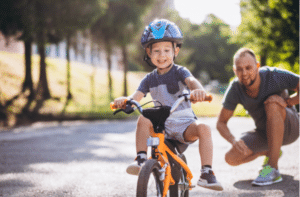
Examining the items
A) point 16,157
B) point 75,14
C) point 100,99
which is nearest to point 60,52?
point 100,99

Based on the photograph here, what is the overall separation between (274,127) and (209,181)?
1.76 metres

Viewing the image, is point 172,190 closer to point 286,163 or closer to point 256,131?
point 256,131

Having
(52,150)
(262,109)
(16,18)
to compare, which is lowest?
(52,150)

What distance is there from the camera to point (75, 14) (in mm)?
16016

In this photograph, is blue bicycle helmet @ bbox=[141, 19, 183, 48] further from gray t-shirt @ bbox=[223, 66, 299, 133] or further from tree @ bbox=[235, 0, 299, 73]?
tree @ bbox=[235, 0, 299, 73]

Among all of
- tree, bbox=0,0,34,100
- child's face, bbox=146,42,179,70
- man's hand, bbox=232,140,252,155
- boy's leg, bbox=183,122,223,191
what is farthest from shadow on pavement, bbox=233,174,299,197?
tree, bbox=0,0,34,100

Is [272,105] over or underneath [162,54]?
underneath

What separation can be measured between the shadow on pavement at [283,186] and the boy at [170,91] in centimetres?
122

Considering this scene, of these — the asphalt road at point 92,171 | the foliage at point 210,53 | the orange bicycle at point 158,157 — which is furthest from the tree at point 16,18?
the foliage at point 210,53

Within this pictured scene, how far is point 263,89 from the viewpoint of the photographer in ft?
14.5

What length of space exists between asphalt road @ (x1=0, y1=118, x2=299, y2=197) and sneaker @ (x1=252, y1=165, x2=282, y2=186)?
0.08 meters

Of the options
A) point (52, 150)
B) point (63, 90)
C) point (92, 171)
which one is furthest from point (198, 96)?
point (63, 90)

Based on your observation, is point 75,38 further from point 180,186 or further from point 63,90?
point 180,186

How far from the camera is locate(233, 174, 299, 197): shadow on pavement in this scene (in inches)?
148
